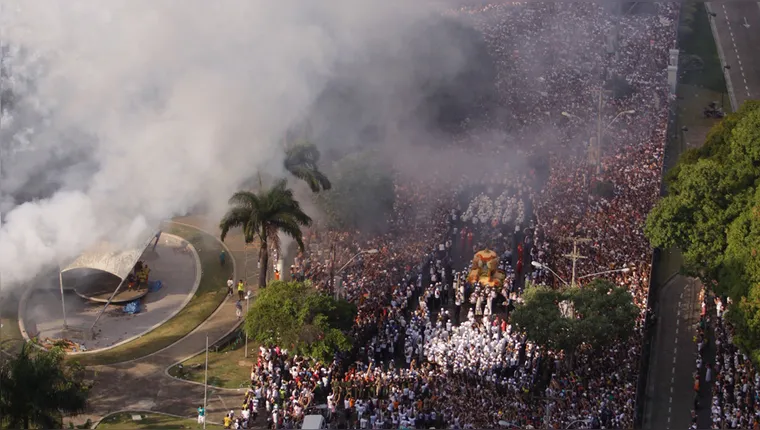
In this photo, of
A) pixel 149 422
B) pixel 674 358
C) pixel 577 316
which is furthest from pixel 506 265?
pixel 149 422

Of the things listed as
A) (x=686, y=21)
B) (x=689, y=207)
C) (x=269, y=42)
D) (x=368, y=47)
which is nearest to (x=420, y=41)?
(x=368, y=47)

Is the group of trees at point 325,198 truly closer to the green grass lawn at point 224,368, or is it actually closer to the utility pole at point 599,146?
the green grass lawn at point 224,368

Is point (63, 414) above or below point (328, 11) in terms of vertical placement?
below

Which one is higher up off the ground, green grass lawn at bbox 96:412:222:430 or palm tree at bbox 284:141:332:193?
palm tree at bbox 284:141:332:193

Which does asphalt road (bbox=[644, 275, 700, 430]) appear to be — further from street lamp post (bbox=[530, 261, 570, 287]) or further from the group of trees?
the group of trees

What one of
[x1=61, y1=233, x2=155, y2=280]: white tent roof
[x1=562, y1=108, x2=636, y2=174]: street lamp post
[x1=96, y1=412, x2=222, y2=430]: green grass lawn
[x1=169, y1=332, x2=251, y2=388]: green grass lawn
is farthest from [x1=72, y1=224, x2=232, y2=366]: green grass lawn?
[x1=562, y1=108, x2=636, y2=174]: street lamp post

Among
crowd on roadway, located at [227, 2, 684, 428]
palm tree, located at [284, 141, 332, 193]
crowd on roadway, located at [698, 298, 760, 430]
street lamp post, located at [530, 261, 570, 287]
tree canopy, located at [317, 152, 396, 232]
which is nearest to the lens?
crowd on roadway, located at [698, 298, 760, 430]

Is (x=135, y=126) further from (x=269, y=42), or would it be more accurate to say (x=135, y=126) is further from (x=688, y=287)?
A: (x=688, y=287)
